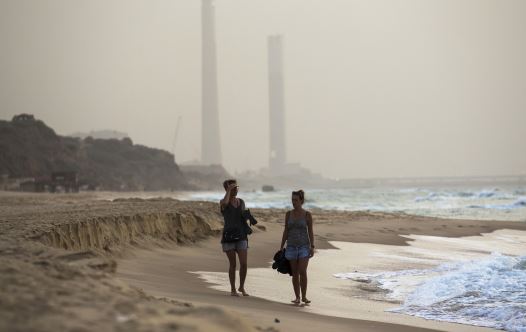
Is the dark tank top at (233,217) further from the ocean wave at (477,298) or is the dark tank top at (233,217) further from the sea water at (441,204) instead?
the sea water at (441,204)

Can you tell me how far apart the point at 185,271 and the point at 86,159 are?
11326 cm

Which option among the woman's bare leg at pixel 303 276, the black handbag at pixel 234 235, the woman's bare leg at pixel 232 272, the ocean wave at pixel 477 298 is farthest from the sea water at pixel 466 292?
the black handbag at pixel 234 235

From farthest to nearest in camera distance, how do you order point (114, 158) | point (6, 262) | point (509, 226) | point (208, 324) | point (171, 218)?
1. point (114, 158)
2. point (509, 226)
3. point (171, 218)
4. point (6, 262)
5. point (208, 324)

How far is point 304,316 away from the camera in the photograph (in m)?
7.01

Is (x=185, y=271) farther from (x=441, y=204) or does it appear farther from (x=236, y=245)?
(x=441, y=204)

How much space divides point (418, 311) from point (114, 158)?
132 metres

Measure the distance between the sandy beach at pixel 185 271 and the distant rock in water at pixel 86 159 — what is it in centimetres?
8009

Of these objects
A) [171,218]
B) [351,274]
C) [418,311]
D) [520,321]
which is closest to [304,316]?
[418,311]

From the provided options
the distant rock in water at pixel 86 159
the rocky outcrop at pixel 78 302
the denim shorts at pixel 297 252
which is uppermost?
the distant rock in water at pixel 86 159

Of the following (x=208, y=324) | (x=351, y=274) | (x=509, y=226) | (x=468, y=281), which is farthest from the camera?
(x=509, y=226)

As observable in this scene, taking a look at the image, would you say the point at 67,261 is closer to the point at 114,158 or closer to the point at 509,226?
the point at 509,226

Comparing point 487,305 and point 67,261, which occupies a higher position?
point 67,261

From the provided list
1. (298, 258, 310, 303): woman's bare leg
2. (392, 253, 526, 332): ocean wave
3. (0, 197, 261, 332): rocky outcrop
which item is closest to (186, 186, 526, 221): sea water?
(392, 253, 526, 332): ocean wave

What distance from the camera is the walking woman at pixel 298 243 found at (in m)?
8.11
